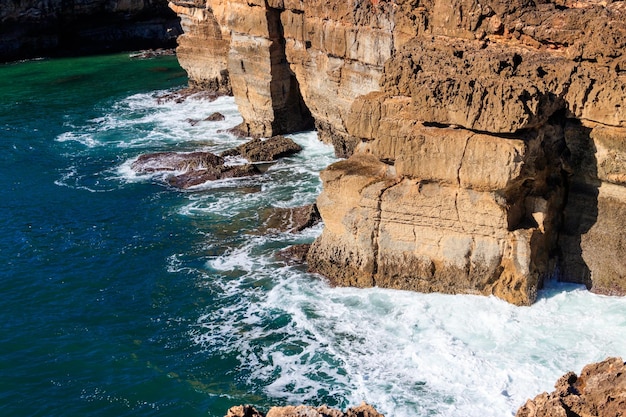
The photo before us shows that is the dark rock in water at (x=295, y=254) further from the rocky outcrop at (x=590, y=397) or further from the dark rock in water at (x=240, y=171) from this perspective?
the rocky outcrop at (x=590, y=397)

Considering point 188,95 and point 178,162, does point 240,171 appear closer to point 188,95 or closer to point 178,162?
point 178,162

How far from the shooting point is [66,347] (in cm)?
2041

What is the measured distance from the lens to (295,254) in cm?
2427

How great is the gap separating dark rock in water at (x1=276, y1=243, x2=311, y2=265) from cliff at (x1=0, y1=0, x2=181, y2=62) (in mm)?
44708

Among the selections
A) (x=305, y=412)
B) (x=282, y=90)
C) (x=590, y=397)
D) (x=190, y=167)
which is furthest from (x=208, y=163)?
(x=590, y=397)

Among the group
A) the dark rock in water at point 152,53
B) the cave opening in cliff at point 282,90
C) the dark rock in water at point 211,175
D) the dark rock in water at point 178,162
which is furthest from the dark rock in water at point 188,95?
the dark rock in water at point 152,53

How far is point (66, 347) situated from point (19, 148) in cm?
2169

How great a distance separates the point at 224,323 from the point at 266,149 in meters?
15.2

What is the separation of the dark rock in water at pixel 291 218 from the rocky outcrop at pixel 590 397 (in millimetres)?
15508

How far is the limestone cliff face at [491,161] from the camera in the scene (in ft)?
63.7

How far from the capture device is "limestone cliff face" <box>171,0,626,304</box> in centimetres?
1941

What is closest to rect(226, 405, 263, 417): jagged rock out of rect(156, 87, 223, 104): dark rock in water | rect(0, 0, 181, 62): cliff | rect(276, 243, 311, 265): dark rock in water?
rect(276, 243, 311, 265): dark rock in water

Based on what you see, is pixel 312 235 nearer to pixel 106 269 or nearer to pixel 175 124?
pixel 106 269

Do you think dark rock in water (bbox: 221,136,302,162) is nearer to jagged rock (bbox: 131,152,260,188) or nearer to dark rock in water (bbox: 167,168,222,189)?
jagged rock (bbox: 131,152,260,188)
